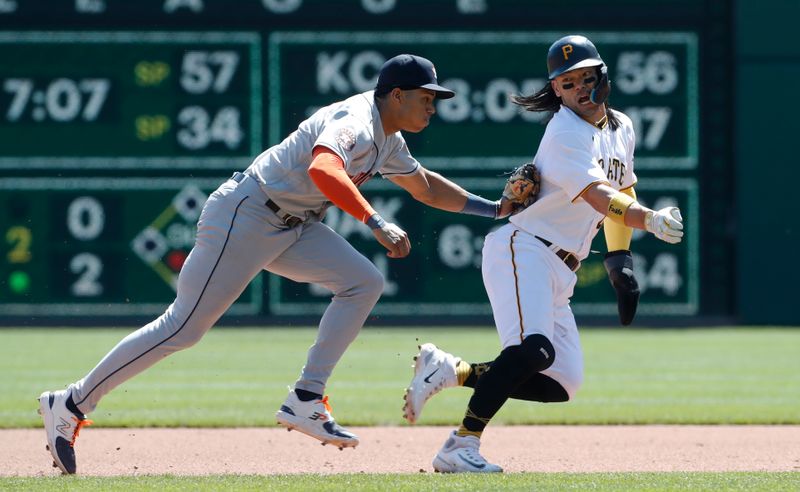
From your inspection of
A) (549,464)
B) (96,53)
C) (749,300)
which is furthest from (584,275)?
(549,464)

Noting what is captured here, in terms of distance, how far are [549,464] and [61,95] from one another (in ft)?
28.8

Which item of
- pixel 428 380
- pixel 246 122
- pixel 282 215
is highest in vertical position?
pixel 246 122

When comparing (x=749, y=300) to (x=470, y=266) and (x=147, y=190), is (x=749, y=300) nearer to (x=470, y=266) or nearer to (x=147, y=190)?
(x=470, y=266)

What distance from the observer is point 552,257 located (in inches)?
198

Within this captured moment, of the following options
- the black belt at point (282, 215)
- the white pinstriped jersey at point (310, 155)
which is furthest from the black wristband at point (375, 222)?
the black belt at point (282, 215)

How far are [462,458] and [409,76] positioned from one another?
4.56ft

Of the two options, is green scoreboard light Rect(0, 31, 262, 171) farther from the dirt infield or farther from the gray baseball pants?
the gray baseball pants

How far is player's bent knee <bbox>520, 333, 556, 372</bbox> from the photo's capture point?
4.82m

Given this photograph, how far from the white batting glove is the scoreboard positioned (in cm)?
845

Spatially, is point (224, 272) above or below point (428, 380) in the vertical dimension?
above

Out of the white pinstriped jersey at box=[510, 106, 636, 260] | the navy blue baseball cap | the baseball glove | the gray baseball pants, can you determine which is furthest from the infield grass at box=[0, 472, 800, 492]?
the navy blue baseball cap

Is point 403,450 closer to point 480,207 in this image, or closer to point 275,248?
point 480,207

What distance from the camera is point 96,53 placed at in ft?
43.2

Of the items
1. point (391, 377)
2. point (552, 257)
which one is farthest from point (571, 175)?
point (391, 377)
